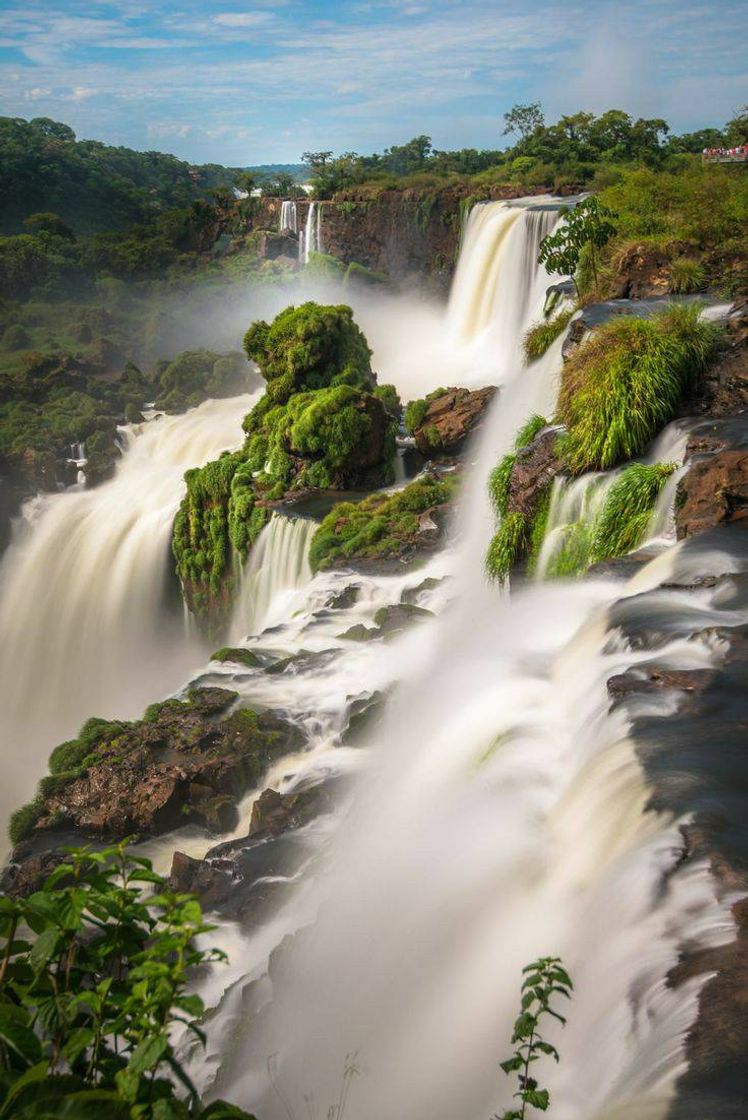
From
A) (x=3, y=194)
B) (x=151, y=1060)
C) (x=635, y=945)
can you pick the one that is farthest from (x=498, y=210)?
(x=3, y=194)

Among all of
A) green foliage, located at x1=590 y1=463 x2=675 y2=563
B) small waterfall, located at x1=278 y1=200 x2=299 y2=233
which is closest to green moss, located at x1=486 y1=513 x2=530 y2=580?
green foliage, located at x1=590 y1=463 x2=675 y2=563

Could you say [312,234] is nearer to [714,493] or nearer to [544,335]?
[544,335]

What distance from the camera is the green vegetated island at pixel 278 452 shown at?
2.20m

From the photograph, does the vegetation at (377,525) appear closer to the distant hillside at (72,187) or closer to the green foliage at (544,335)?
the green foliage at (544,335)

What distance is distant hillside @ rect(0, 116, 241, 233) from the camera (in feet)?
176

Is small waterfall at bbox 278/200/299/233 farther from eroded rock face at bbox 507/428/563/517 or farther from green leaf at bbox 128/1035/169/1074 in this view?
green leaf at bbox 128/1035/169/1074

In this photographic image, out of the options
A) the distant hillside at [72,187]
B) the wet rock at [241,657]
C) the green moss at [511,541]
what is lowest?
the wet rock at [241,657]

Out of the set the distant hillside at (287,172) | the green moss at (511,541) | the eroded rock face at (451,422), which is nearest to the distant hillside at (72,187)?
the distant hillside at (287,172)

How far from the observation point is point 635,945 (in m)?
4.21

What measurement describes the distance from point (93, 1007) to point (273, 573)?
15346mm

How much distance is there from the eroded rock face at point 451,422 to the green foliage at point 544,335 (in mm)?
2704

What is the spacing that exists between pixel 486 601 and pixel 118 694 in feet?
32.2

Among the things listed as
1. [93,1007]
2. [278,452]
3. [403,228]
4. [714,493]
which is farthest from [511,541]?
[403,228]

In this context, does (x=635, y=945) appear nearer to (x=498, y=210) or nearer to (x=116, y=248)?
(x=498, y=210)
